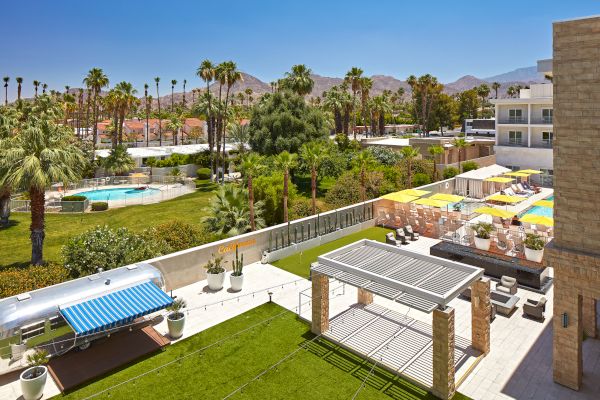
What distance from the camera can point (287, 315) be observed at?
645 inches

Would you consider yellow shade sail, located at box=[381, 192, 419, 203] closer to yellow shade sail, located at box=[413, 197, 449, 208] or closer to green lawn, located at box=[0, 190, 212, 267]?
yellow shade sail, located at box=[413, 197, 449, 208]

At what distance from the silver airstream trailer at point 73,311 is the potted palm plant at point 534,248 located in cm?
1716

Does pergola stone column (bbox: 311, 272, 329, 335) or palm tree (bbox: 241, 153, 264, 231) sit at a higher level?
palm tree (bbox: 241, 153, 264, 231)

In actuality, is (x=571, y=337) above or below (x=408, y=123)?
below

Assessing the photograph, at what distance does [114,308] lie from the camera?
1344 centimetres

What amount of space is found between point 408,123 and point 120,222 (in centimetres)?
11892

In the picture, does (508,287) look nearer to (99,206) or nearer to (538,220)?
(538,220)

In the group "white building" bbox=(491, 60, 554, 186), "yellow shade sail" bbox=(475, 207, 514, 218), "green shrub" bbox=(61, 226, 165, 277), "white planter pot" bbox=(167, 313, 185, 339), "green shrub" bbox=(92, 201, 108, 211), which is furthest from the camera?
"white building" bbox=(491, 60, 554, 186)

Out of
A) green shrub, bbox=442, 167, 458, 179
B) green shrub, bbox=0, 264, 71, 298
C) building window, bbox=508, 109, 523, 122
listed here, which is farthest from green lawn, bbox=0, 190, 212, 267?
building window, bbox=508, 109, 523, 122

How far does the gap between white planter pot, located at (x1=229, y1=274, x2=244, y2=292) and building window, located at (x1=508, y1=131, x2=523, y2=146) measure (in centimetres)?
4143

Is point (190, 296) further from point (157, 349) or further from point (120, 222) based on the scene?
point (120, 222)

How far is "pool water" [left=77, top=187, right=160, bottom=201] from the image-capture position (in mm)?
48219

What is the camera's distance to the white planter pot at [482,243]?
22547mm

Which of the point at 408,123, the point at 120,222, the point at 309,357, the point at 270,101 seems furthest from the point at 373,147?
the point at 408,123
